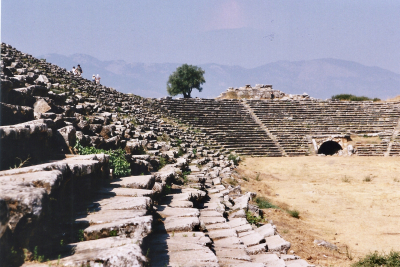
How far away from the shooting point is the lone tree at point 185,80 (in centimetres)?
4844

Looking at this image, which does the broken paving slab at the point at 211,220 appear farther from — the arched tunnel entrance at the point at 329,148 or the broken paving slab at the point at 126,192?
the arched tunnel entrance at the point at 329,148

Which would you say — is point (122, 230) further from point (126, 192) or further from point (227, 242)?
point (227, 242)

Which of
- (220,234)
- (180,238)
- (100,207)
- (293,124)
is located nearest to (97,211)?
(100,207)

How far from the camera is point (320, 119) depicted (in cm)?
3300

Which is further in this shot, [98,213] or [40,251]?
[98,213]

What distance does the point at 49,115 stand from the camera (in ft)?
27.9

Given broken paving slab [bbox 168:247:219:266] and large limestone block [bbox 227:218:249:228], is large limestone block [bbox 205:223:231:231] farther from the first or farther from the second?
broken paving slab [bbox 168:247:219:266]

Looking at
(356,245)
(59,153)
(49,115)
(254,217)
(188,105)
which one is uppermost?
(188,105)

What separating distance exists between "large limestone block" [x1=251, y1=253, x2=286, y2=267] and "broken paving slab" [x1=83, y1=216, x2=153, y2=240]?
7.74 ft

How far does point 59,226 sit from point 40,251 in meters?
0.81

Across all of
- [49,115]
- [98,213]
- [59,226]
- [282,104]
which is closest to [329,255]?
[98,213]

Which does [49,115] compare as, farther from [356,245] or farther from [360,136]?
[360,136]

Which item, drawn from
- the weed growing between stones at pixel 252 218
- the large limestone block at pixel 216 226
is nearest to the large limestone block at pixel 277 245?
the large limestone block at pixel 216 226

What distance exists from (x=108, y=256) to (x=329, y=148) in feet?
103
